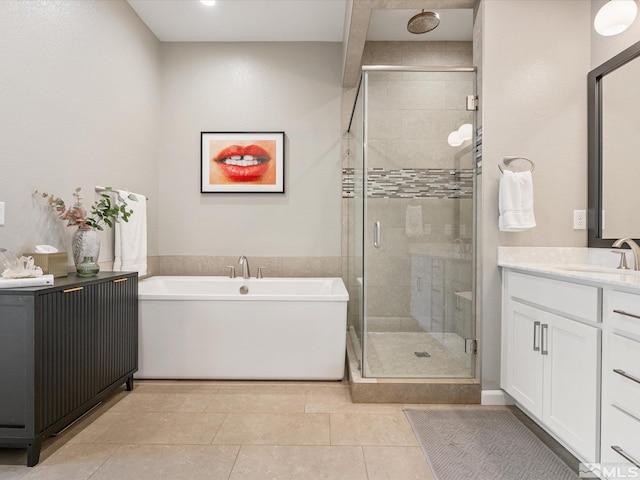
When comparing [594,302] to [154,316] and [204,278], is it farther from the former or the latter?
[204,278]

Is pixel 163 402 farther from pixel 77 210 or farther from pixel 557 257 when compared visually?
pixel 557 257

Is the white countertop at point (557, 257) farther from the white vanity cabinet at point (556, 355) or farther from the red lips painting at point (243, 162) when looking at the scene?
the red lips painting at point (243, 162)

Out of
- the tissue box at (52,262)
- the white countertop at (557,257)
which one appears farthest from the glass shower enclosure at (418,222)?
the tissue box at (52,262)

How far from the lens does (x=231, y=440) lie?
191 centimetres

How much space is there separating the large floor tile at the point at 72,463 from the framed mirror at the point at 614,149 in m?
2.88

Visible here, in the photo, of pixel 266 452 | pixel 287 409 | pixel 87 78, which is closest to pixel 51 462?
pixel 266 452

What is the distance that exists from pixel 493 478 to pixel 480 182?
1588 mm

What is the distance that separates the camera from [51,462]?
172 cm

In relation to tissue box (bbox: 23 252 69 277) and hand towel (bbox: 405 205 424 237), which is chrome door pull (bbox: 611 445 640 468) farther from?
tissue box (bbox: 23 252 69 277)

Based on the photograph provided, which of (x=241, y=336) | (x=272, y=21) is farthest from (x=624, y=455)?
(x=272, y=21)

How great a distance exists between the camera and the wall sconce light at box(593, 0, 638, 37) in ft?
5.82

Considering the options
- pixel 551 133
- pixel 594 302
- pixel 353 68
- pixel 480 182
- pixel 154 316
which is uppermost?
pixel 353 68

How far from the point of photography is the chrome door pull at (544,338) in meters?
1.82

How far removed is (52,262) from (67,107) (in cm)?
103
